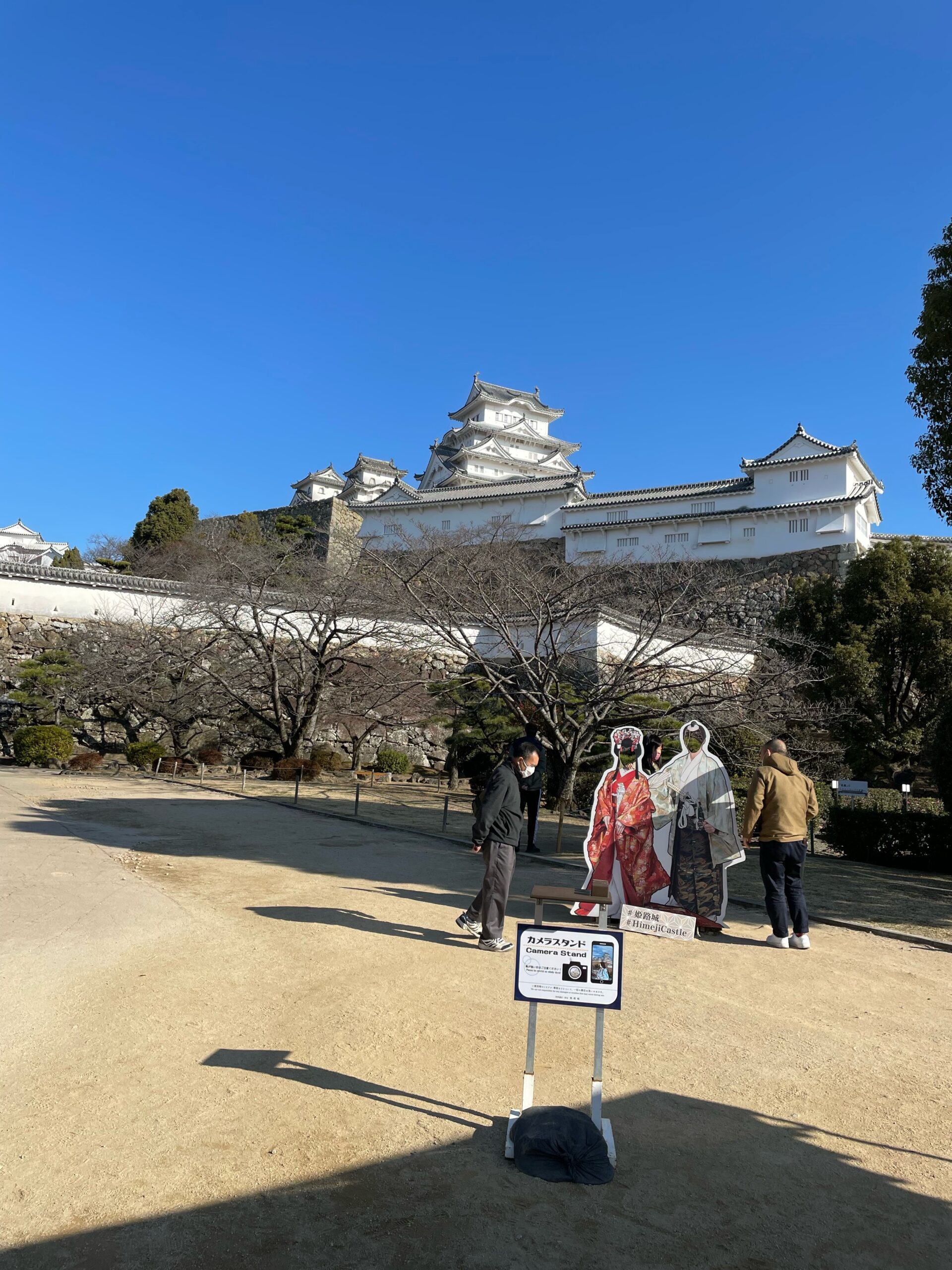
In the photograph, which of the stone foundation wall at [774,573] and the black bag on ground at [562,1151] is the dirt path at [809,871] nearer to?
the black bag on ground at [562,1151]

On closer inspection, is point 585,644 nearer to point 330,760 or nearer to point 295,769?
point 330,760

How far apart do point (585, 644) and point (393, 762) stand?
5537 mm

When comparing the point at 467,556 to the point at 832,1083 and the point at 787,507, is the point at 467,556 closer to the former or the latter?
the point at 787,507

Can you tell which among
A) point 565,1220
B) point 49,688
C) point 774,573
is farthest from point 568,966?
point 774,573

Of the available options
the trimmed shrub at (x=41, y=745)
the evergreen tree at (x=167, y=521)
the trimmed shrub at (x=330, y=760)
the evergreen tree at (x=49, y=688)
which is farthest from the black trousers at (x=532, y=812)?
the evergreen tree at (x=167, y=521)

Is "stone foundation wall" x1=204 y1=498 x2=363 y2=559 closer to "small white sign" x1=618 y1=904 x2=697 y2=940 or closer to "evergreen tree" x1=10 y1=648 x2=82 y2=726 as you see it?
"evergreen tree" x1=10 y1=648 x2=82 y2=726

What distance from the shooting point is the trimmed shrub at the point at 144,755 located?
18.3m

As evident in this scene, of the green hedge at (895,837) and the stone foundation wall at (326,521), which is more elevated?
the stone foundation wall at (326,521)

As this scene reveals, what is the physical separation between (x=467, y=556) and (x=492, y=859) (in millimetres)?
16479

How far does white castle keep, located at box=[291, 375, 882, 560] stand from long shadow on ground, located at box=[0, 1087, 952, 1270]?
2008 centimetres

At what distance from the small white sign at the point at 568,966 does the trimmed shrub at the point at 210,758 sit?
698 inches

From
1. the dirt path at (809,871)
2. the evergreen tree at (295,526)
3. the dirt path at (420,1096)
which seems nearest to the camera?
the dirt path at (420,1096)

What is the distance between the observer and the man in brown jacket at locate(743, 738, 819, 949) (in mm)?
6320

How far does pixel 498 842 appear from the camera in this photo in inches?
230
